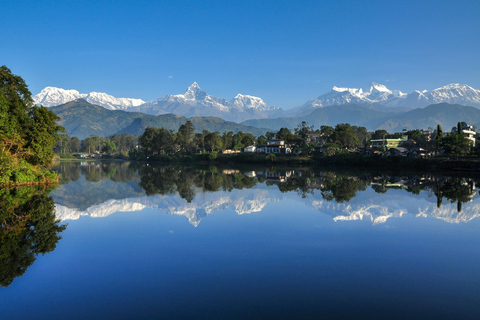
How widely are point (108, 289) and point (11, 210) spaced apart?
13.6 m

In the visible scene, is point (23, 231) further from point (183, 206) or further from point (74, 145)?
point (74, 145)

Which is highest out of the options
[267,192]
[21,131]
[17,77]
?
[17,77]

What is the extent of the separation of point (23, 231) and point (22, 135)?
20199 mm

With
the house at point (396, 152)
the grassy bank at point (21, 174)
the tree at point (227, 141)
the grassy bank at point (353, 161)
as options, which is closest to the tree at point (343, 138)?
the house at point (396, 152)

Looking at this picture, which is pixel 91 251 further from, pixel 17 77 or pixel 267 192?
pixel 17 77

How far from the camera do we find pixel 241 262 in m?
10.5

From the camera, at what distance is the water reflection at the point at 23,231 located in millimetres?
10328

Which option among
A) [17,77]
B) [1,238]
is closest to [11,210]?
[1,238]

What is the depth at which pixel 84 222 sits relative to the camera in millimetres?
17141

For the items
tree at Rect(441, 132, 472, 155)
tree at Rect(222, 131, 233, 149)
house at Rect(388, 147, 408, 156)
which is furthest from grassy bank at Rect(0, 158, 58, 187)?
tree at Rect(222, 131, 233, 149)

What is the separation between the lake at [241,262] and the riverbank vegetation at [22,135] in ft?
31.9

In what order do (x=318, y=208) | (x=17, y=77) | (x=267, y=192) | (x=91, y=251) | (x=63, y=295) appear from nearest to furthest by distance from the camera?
1. (x=63, y=295)
2. (x=91, y=251)
3. (x=318, y=208)
4. (x=267, y=192)
5. (x=17, y=77)

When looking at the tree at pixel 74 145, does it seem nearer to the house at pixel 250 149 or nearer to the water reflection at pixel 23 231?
the house at pixel 250 149

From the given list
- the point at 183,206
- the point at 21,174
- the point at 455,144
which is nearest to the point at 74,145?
the point at 21,174
